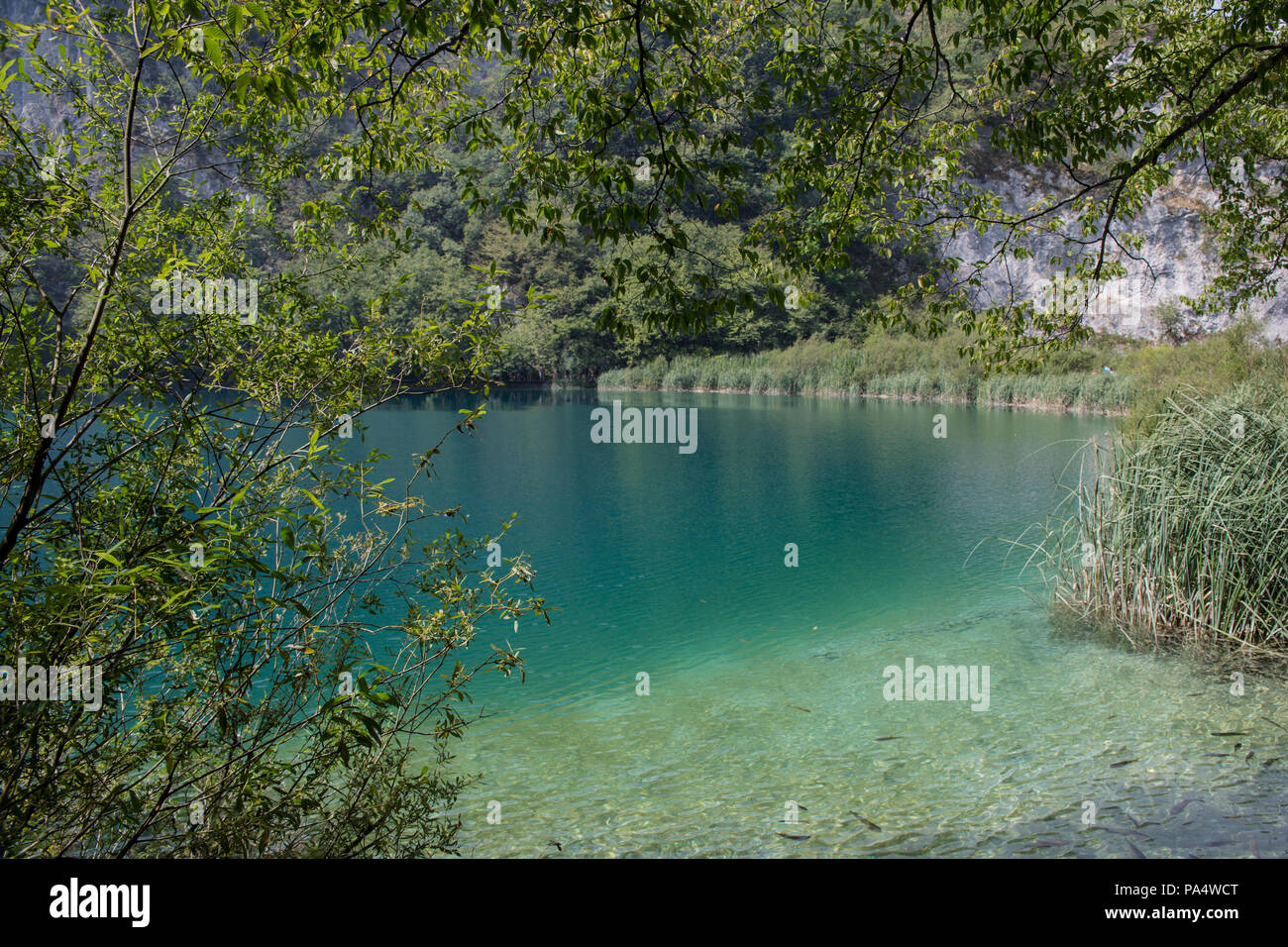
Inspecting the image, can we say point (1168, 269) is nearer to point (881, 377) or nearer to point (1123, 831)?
point (881, 377)

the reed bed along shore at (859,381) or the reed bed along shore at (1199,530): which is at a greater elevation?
the reed bed along shore at (859,381)

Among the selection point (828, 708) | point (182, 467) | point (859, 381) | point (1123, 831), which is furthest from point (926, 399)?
point (182, 467)

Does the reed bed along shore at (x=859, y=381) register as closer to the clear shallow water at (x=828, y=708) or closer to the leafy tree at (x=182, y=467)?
the clear shallow water at (x=828, y=708)

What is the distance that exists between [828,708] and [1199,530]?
3356 millimetres

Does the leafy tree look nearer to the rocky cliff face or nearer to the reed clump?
the reed clump

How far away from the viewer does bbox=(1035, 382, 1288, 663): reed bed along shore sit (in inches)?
266

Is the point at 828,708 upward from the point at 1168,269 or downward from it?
downward

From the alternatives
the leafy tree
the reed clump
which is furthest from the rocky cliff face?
the leafy tree

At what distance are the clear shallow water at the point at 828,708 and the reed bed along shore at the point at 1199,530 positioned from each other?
0.47 m

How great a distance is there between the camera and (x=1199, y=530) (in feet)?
22.8

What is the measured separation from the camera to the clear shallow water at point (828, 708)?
480 cm

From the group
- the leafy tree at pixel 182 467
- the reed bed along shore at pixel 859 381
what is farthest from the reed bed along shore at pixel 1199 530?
the reed bed along shore at pixel 859 381
